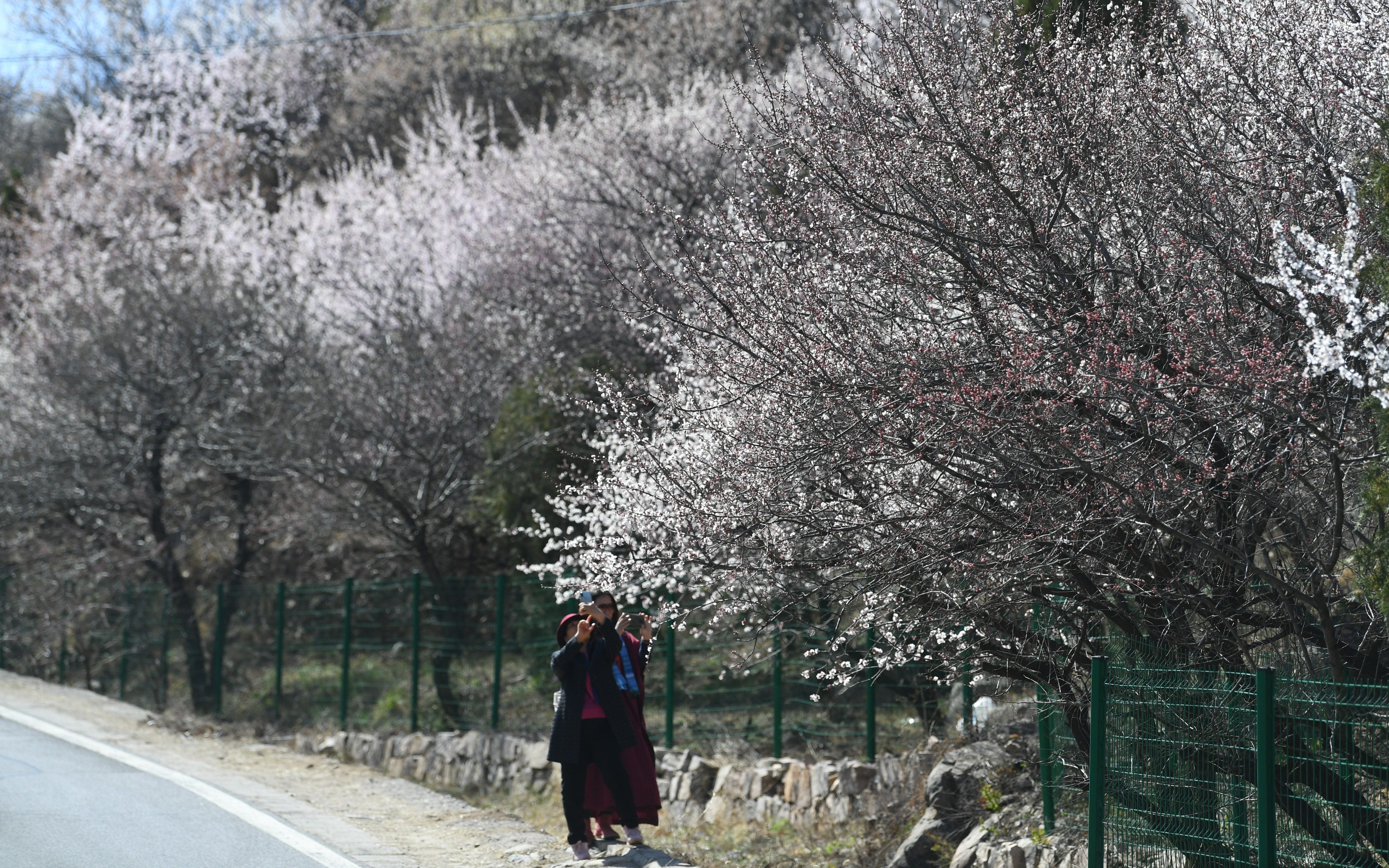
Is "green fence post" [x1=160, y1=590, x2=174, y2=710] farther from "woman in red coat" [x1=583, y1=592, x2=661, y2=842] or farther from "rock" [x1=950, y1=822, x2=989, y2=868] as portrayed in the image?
"rock" [x1=950, y1=822, x2=989, y2=868]

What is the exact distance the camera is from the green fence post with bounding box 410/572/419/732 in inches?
569

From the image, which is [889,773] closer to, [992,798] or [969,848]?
[992,798]

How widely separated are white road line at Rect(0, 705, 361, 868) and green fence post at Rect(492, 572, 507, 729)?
9.10 ft

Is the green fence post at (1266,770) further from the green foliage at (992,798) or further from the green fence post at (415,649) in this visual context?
the green fence post at (415,649)

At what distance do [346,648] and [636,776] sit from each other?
299 inches

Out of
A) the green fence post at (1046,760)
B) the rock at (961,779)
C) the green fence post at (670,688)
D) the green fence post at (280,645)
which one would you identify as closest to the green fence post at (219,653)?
the green fence post at (280,645)

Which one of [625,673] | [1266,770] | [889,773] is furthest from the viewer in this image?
[889,773]

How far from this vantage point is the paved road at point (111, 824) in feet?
28.0

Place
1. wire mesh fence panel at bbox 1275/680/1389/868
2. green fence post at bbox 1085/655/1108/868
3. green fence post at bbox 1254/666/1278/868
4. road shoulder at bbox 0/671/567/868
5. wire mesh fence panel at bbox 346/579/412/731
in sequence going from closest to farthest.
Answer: wire mesh fence panel at bbox 1275/680/1389/868 → green fence post at bbox 1254/666/1278/868 → green fence post at bbox 1085/655/1108/868 → road shoulder at bbox 0/671/567/868 → wire mesh fence panel at bbox 346/579/412/731

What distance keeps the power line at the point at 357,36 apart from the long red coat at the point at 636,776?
1539 centimetres

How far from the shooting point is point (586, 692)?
857 cm

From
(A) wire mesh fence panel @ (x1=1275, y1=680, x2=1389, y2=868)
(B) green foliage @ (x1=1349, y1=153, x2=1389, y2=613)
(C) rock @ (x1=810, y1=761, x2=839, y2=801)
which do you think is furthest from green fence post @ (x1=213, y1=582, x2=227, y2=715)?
(B) green foliage @ (x1=1349, y1=153, x2=1389, y2=613)

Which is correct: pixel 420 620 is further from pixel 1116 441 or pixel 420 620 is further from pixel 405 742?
pixel 1116 441

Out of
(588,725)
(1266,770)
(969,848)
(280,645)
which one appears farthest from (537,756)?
(1266,770)
